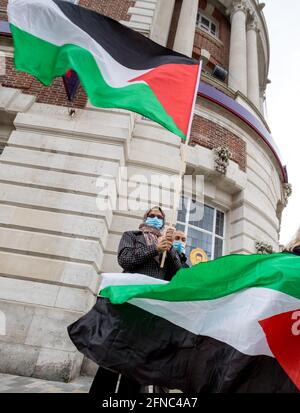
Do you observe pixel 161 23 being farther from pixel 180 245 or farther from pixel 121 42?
pixel 180 245

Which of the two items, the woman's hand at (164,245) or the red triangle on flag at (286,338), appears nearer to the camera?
the red triangle on flag at (286,338)

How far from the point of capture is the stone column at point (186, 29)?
1102 cm

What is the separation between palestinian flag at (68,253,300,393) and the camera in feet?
6.38

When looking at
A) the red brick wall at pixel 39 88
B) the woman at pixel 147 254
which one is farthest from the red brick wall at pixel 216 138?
the woman at pixel 147 254

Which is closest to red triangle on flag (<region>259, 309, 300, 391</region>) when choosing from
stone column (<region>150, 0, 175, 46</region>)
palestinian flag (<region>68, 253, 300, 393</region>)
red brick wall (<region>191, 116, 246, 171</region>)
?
palestinian flag (<region>68, 253, 300, 393</region>)

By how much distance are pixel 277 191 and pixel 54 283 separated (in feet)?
28.6

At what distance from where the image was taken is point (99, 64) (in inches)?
167

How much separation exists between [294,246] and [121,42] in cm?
414

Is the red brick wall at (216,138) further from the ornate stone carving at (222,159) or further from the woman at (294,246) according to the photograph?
the woman at (294,246)

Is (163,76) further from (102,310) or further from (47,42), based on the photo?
(102,310)

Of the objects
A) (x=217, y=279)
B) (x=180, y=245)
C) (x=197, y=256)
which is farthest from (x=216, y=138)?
(x=217, y=279)

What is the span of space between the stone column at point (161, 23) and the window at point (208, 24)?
5469mm

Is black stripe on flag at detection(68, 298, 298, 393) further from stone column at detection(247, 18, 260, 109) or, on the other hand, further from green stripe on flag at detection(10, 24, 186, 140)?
stone column at detection(247, 18, 260, 109)
